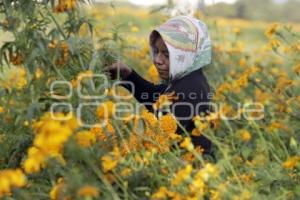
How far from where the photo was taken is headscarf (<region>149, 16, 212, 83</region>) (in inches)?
116

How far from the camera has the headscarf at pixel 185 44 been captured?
2.94m

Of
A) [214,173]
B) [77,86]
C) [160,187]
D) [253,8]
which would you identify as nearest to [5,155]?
[77,86]

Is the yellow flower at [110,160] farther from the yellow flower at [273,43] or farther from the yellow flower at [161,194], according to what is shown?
the yellow flower at [273,43]

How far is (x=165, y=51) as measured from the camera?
3027 millimetres

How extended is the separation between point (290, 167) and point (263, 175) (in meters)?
0.12

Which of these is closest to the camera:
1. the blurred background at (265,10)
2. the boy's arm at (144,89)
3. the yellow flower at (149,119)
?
the yellow flower at (149,119)

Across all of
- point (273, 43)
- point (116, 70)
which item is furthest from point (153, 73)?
point (116, 70)

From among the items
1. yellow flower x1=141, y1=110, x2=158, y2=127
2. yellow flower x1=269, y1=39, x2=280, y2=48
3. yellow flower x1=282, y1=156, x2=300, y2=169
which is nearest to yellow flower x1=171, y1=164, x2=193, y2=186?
yellow flower x1=141, y1=110, x2=158, y2=127

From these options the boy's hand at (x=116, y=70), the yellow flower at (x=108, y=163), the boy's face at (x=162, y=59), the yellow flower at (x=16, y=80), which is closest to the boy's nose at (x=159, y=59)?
the boy's face at (x=162, y=59)

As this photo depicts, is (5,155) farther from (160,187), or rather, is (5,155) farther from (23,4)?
(160,187)

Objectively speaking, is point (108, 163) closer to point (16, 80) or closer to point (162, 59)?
point (162, 59)

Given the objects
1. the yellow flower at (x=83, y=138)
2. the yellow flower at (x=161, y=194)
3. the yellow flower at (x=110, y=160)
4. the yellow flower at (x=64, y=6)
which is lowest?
the yellow flower at (x=161, y=194)

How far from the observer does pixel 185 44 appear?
2.97 m

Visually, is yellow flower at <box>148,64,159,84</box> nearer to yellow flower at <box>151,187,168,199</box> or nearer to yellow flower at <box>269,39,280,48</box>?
yellow flower at <box>269,39,280,48</box>
